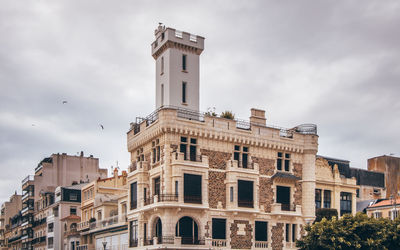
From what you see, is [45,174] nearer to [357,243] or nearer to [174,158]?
[174,158]

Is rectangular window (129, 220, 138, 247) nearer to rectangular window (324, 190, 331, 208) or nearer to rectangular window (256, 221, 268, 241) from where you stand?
rectangular window (256, 221, 268, 241)

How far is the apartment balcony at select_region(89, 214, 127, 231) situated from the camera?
59703 mm

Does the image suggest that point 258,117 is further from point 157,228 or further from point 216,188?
point 157,228

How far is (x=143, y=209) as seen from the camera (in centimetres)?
5100

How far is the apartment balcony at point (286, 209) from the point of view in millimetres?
53844

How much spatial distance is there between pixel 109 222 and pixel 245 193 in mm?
19136

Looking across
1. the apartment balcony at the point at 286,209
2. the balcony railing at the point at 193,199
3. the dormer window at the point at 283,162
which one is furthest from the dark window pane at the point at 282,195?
the balcony railing at the point at 193,199

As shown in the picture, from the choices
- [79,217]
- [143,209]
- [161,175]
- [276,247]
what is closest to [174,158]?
[161,175]

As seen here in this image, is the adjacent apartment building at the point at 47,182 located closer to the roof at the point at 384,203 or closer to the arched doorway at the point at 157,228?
the arched doorway at the point at 157,228

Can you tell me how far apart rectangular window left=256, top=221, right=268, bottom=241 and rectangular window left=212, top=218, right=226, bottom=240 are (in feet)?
12.4

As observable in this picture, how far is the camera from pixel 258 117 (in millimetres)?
56781

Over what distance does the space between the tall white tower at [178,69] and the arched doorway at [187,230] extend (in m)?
11.2

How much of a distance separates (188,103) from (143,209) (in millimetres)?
11050

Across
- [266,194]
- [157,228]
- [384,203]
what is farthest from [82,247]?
[384,203]
